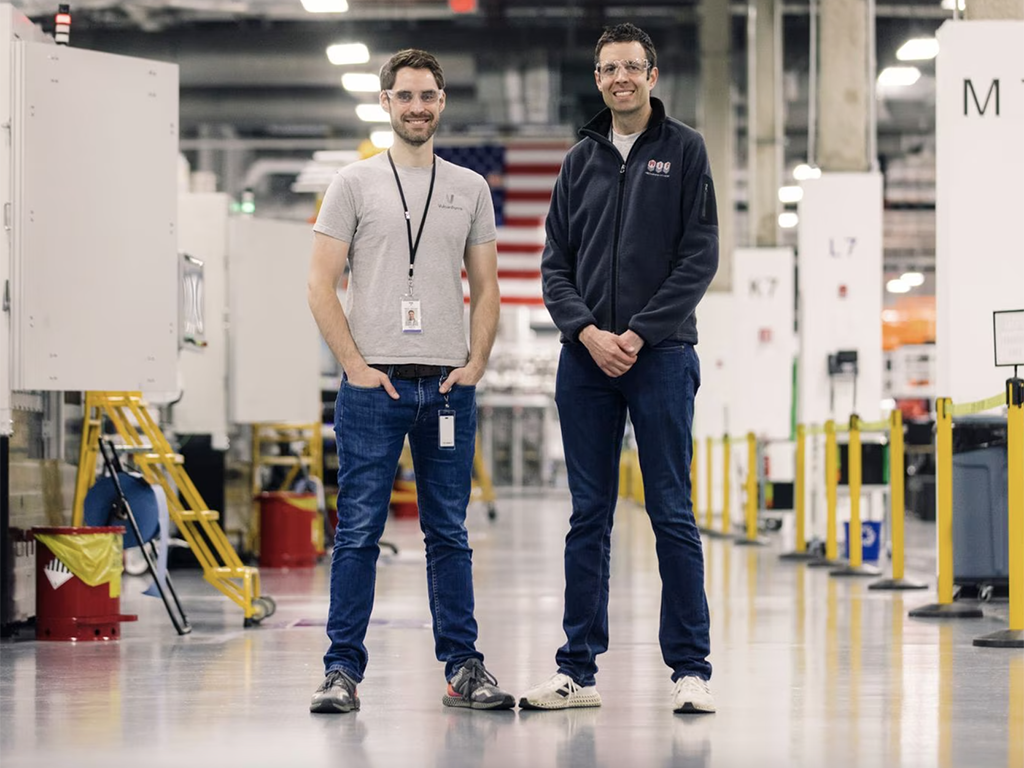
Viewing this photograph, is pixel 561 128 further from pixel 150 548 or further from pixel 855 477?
pixel 150 548

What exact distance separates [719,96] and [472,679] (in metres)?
18.0

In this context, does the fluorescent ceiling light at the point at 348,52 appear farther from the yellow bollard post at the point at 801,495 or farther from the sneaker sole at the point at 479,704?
the sneaker sole at the point at 479,704

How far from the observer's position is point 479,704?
4676 mm

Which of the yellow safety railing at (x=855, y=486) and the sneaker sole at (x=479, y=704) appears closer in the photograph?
the sneaker sole at (x=479, y=704)

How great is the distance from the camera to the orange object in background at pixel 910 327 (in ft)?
99.2

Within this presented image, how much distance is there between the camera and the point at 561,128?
24.8 metres

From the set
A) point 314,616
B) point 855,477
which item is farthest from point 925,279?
point 314,616

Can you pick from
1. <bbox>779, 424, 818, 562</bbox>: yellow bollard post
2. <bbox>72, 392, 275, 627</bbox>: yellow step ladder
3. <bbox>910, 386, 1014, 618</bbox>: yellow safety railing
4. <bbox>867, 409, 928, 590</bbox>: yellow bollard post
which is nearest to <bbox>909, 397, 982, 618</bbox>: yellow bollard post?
<bbox>910, 386, 1014, 618</bbox>: yellow safety railing

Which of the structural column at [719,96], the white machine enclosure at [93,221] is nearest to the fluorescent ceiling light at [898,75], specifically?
the structural column at [719,96]

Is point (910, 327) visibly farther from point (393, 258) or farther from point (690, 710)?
point (393, 258)

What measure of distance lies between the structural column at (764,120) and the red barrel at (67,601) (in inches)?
526

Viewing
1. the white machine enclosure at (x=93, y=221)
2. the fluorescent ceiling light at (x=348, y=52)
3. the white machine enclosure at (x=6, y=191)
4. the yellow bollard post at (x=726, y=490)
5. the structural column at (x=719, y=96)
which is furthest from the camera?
the structural column at (x=719, y=96)

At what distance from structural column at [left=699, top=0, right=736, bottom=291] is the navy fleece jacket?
1689 cm

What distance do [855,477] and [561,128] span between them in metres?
13.9
